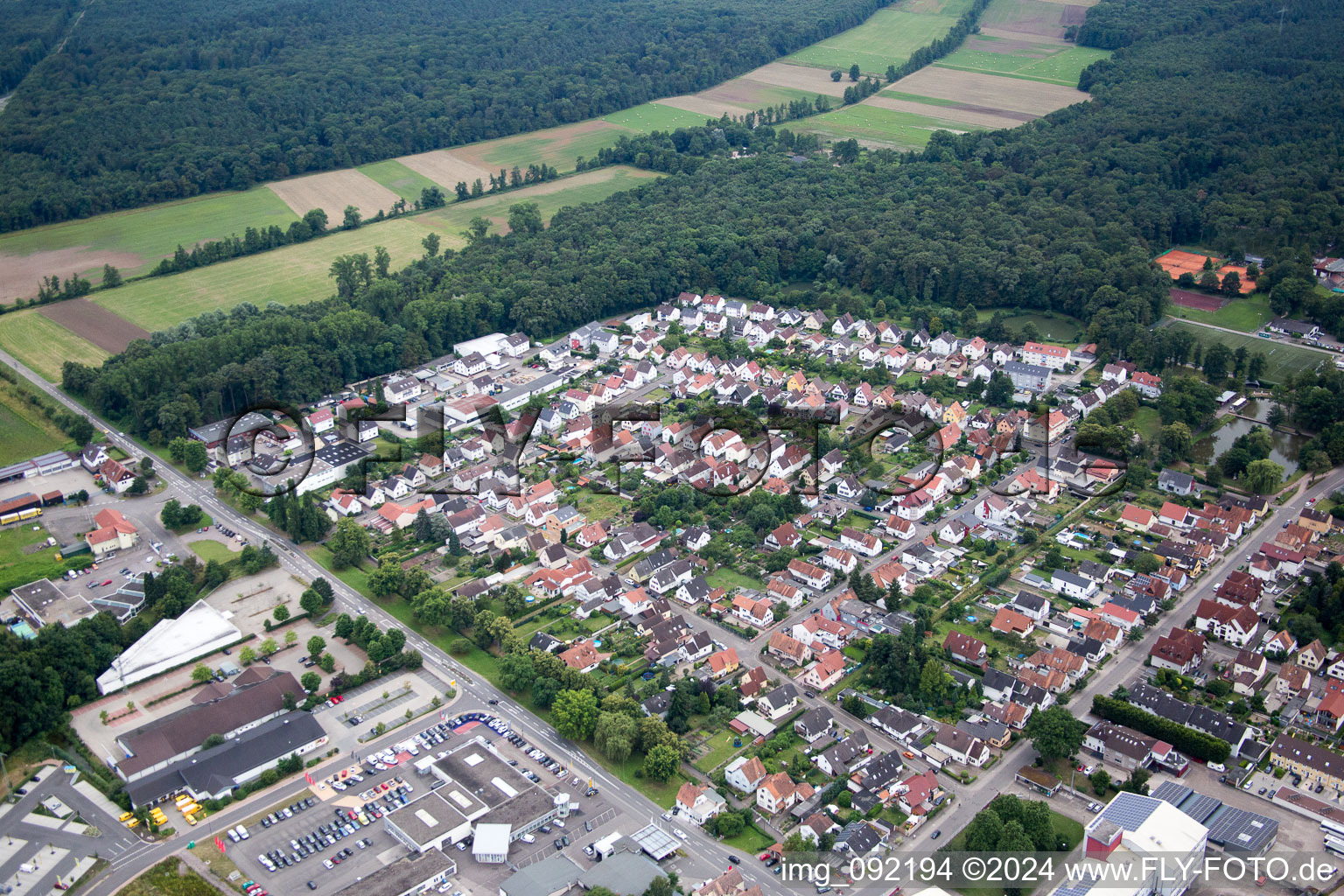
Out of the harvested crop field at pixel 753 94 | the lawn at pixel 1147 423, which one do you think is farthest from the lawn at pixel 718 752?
the harvested crop field at pixel 753 94

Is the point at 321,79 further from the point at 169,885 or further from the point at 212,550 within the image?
the point at 169,885

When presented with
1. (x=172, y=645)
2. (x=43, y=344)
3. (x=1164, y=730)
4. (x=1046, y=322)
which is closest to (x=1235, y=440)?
(x=1046, y=322)

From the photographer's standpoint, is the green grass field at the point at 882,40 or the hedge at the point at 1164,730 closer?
the hedge at the point at 1164,730

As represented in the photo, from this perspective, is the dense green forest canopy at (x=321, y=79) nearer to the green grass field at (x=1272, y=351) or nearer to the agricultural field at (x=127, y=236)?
the agricultural field at (x=127, y=236)

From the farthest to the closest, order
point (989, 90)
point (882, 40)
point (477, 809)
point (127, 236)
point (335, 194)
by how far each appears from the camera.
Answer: point (882, 40)
point (989, 90)
point (335, 194)
point (127, 236)
point (477, 809)

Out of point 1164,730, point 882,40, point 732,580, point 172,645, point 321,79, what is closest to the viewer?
point 1164,730

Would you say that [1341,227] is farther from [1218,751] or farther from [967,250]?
[1218,751]
